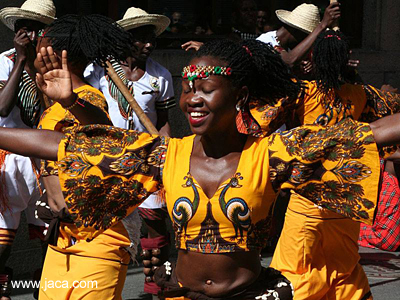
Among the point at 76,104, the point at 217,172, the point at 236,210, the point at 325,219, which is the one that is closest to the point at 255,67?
the point at 217,172

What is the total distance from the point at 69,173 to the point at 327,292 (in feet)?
7.88

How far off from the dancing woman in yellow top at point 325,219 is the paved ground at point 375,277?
4.65 feet

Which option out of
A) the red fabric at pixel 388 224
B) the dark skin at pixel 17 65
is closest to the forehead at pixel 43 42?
the dark skin at pixel 17 65

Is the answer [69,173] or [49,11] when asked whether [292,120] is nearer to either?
[49,11]

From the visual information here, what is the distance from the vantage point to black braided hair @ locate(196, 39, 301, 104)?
3705mm

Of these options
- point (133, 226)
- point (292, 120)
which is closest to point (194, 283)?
point (133, 226)

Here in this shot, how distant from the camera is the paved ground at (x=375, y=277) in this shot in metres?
6.67

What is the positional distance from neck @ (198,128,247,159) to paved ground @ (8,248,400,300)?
3.15 meters

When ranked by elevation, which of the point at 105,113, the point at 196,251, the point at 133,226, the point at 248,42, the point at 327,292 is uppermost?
the point at 248,42

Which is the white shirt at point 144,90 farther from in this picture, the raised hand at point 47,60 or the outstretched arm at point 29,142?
the outstretched arm at point 29,142

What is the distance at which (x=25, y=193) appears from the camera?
20.2ft

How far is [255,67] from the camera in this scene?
3.77 metres

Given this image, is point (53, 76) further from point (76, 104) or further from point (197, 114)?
point (197, 114)

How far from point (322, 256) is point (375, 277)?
2.03 meters
